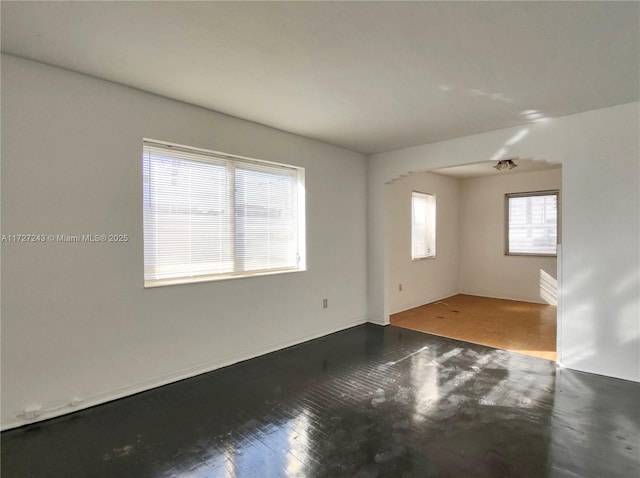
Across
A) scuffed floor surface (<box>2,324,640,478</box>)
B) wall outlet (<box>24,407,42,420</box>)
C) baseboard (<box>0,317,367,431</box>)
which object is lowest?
scuffed floor surface (<box>2,324,640,478</box>)

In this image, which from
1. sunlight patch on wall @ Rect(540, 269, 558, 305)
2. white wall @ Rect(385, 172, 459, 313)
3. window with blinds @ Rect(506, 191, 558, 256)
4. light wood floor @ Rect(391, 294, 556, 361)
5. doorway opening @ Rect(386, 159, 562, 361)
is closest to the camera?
light wood floor @ Rect(391, 294, 556, 361)

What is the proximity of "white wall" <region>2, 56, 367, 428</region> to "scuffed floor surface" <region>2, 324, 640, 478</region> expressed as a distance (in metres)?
0.27

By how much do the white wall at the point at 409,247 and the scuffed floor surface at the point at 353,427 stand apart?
2433 mm

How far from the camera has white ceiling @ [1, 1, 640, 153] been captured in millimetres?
1766

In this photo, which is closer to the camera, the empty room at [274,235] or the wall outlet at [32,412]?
the empty room at [274,235]

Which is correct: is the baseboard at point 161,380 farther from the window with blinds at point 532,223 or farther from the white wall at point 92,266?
the window with blinds at point 532,223

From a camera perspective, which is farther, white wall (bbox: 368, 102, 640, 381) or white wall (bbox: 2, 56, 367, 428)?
white wall (bbox: 368, 102, 640, 381)

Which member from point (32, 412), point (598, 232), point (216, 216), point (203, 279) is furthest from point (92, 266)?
point (598, 232)

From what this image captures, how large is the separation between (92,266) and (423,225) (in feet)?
17.6

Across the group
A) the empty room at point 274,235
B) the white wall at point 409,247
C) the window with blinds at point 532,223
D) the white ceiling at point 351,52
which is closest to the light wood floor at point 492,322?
the empty room at point 274,235

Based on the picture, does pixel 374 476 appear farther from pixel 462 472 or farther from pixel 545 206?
pixel 545 206

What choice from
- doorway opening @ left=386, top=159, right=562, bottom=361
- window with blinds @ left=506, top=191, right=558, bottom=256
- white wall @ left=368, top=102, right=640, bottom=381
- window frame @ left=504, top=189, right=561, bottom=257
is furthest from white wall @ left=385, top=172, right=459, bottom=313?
white wall @ left=368, top=102, right=640, bottom=381

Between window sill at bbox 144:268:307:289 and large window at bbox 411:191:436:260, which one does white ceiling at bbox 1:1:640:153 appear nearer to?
window sill at bbox 144:268:307:289

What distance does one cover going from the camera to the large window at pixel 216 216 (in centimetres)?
298
